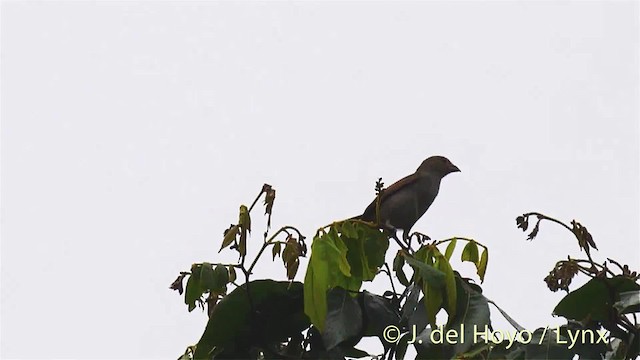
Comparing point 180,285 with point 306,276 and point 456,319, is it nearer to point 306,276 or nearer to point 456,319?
point 306,276

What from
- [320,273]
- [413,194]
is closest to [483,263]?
[320,273]

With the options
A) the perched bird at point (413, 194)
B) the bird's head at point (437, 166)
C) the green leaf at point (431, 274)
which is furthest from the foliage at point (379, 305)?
the bird's head at point (437, 166)

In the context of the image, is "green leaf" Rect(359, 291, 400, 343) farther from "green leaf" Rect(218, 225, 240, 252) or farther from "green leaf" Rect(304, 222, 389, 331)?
"green leaf" Rect(218, 225, 240, 252)

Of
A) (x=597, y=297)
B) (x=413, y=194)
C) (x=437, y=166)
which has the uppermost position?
(x=437, y=166)

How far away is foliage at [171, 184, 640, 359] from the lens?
1.93 metres

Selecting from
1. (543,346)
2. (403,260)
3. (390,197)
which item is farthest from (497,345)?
(390,197)

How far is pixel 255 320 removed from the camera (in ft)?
6.73

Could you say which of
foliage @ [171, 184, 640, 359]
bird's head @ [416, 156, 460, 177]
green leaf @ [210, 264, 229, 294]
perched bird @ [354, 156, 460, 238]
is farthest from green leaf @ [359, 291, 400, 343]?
bird's head @ [416, 156, 460, 177]

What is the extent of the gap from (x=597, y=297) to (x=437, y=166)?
3.79 feet

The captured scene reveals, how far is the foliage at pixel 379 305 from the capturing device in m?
1.93

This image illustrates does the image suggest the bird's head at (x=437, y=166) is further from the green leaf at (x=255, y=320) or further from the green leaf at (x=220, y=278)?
the green leaf at (x=220, y=278)

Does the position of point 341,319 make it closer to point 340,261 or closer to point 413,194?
point 340,261

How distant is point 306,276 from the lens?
1954 mm

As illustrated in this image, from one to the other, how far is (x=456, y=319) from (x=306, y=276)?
332 mm
